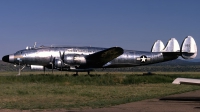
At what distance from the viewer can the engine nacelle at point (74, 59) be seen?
34.1 metres

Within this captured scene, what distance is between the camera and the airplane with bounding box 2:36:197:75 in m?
34.4

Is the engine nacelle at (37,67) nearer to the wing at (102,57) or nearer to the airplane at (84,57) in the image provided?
the airplane at (84,57)

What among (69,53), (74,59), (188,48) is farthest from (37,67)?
(188,48)

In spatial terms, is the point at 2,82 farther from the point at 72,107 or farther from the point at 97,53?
the point at 72,107

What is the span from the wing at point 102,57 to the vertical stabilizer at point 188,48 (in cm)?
843

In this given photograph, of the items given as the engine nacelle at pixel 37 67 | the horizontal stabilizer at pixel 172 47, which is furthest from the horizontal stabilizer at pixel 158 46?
the engine nacelle at pixel 37 67

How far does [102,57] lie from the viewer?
119 feet

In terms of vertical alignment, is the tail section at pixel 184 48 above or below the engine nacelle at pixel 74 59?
above

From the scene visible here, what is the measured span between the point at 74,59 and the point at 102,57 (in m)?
3.17

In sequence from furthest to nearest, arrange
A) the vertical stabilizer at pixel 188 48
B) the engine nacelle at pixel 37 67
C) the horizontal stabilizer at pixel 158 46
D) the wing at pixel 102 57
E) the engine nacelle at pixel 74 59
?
1. the horizontal stabilizer at pixel 158 46
2. the vertical stabilizer at pixel 188 48
3. the engine nacelle at pixel 37 67
4. the wing at pixel 102 57
5. the engine nacelle at pixel 74 59

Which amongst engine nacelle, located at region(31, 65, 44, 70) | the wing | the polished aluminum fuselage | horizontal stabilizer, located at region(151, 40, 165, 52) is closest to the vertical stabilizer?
the polished aluminum fuselage

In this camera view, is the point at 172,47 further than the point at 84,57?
Yes

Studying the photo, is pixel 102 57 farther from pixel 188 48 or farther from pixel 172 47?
pixel 188 48

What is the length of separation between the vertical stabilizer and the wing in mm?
8429
